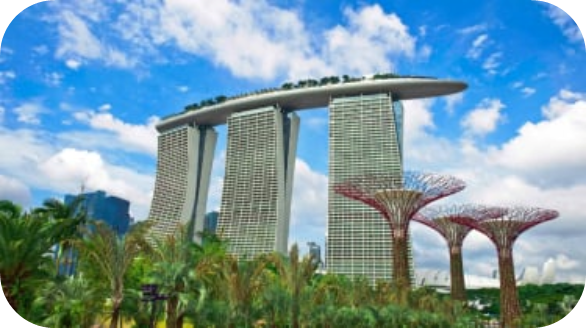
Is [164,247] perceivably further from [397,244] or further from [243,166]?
[243,166]

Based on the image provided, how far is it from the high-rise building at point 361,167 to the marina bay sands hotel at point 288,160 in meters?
0.17

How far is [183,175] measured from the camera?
13238cm

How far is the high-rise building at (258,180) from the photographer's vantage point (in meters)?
112

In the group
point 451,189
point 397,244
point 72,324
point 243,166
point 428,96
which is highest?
point 428,96

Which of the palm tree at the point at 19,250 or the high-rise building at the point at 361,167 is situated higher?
the high-rise building at the point at 361,167

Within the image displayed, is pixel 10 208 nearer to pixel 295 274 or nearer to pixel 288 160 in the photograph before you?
pixel 295 274

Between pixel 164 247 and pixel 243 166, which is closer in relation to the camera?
pixel 164 247

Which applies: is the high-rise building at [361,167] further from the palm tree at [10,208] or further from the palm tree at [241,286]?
the palm tree at [10,208]

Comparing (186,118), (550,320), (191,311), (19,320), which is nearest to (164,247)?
(191,311)

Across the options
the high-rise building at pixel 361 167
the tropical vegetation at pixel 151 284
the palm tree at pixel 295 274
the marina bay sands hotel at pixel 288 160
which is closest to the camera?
the tropical vegetation at pixel 151 284

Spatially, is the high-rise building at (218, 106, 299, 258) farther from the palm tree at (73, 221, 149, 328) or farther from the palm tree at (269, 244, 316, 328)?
the palm tree at (73, 221, 149, 328)

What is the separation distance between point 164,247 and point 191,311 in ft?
14.5

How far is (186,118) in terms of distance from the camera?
132875mm

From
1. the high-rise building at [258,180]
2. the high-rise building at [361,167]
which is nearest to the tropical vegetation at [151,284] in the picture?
the high-rise building at [361,167]
